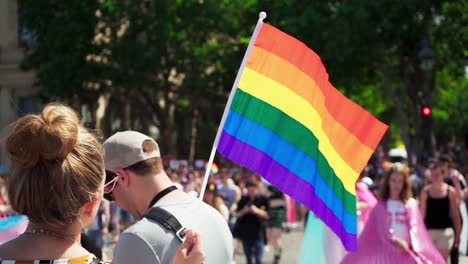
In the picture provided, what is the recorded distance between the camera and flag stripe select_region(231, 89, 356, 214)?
520cm

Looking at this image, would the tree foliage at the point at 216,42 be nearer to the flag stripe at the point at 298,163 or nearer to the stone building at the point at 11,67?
the stone building at the point at 11,67

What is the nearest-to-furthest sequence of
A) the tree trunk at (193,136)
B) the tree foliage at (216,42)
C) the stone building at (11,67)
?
the tree foliage at (216,42) < the stone building at (11,67) < the tree trunk at (193,136)

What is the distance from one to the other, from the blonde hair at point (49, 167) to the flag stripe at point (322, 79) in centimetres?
254

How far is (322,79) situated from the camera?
17.6 feet

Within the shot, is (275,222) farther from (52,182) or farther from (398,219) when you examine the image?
(52,182)

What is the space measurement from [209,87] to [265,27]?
112 feet

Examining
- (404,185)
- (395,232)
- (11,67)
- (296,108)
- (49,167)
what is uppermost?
(49,167)

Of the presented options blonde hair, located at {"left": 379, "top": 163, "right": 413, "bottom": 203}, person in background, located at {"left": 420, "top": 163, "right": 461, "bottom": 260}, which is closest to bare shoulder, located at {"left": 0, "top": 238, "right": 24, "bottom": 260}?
blonde hair, located at {"left": 379, "top": 163, "right": 413, "bottom": 203}

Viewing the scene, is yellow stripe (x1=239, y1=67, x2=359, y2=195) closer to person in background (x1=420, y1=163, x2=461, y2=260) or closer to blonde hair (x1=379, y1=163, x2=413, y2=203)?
blonde hair (x1=379, y1=163, x2=413, y2=203)

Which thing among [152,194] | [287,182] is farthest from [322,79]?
[152,194]

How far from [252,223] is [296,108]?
28.5 feet

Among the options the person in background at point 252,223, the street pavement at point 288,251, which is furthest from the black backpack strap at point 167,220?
the street pavement at point 288,251

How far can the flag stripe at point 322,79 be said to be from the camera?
5.11 meters

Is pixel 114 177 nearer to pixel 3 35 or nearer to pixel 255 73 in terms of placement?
pixel 255 73
